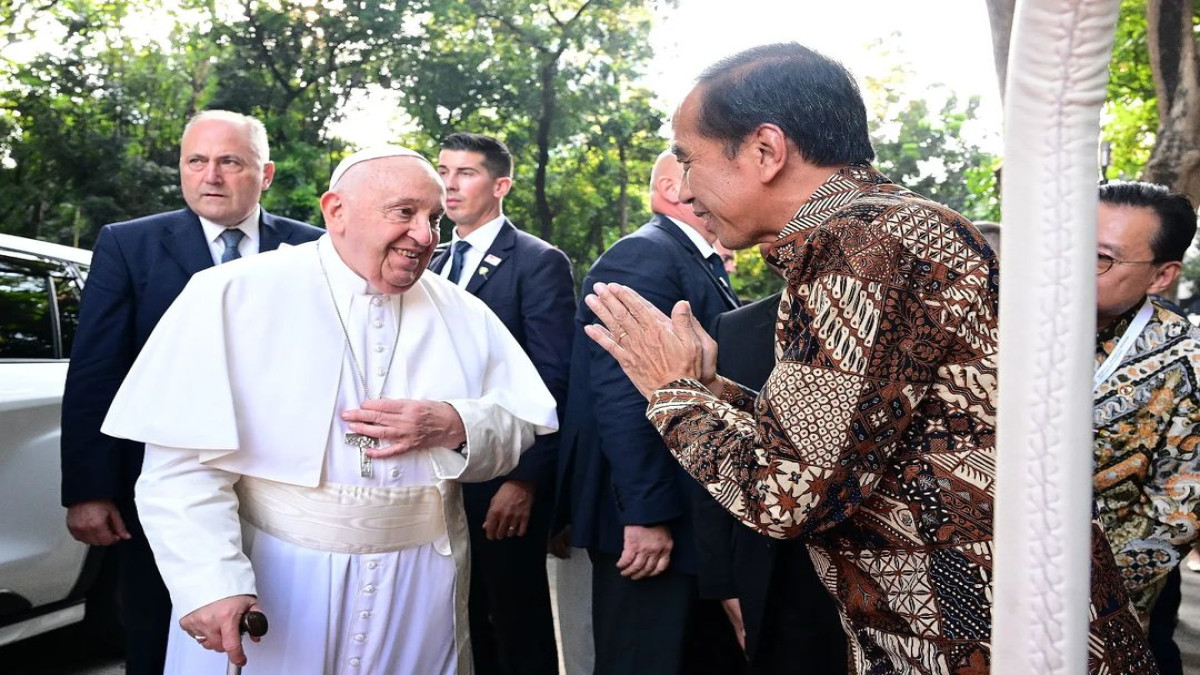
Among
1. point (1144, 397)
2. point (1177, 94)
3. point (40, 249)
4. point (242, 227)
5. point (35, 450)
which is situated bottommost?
point (35, 450)

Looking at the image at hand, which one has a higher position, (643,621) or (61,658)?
(643,621)

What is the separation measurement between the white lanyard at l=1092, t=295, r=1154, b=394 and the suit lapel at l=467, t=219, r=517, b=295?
109 inches

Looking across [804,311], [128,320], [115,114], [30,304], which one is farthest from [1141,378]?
[115,114]

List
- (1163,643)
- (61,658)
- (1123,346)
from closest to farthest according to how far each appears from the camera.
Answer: (1123,346) < (1163,643) < (61,658)

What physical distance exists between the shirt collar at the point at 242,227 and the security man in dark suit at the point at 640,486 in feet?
4.52

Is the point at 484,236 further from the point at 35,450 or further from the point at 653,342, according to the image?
the point at 653,342

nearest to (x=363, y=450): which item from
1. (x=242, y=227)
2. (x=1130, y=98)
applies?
(x=242, y=227)

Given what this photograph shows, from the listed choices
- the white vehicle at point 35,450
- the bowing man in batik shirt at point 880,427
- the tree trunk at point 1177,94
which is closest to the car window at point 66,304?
the white vehicle at point 35,450

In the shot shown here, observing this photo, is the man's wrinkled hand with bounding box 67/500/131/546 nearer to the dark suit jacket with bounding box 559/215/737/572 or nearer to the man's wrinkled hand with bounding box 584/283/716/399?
the dark suit jacket with bounding box 559/215/737/572

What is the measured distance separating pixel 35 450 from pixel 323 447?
2.59 meters

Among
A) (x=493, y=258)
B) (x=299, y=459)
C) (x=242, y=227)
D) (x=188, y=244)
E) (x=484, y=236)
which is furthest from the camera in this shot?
(x=484, y=236)

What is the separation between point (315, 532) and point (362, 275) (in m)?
0.76

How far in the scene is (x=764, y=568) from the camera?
3.20 meters

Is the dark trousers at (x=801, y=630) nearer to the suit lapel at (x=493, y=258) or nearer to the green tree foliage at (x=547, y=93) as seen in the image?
the suit lapel at (x=493, y=258)
